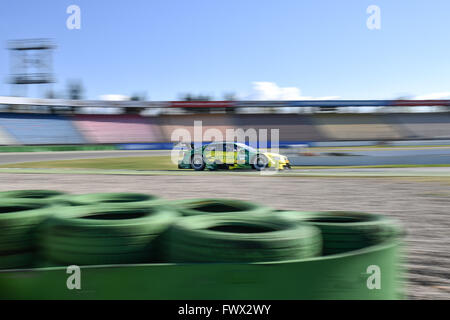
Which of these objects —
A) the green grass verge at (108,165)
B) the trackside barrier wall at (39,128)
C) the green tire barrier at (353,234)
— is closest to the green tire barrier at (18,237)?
the green tire barrier at (353,234)

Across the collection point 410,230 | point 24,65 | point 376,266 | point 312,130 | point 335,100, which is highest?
point 24,65

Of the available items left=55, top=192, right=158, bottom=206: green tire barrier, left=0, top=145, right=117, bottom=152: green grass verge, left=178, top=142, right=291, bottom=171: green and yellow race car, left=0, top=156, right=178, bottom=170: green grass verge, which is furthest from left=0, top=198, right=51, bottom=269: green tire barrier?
left=0, top=145, right=117, bottom=152: green grass verge

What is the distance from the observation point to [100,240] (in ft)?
7.55

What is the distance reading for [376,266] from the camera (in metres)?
2.27

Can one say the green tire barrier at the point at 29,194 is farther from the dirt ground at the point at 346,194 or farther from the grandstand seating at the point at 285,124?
the grandstand seating at the point at 285,124

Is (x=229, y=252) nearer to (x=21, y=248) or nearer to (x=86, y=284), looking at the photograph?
(x=86, y=284)

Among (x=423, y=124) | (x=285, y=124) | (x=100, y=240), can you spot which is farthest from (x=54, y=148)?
(x=423, y=124)

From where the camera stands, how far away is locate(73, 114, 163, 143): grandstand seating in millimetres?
39156

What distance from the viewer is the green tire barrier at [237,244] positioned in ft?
7.02

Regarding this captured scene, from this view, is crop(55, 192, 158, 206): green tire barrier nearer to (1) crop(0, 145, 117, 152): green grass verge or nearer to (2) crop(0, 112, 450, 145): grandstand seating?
(1) crop(0, 145, 117, 152): green grass verge

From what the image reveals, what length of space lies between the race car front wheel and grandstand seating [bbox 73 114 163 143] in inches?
1120

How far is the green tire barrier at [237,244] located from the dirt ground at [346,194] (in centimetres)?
114

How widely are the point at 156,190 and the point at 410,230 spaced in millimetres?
5432

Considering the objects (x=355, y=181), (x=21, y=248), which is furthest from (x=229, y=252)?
(x=355, y=181)
